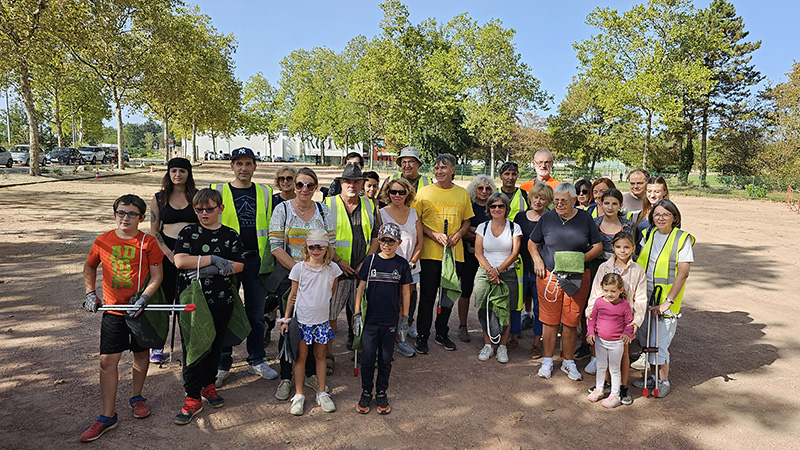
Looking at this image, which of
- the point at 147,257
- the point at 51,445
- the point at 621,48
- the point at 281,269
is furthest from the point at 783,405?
the point at 621,48

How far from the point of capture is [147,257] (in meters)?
3.46

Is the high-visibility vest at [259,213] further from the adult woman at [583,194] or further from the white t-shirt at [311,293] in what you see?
the adult woman at [583,194]

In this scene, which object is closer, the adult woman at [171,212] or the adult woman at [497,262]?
the adult woman at [171,212]

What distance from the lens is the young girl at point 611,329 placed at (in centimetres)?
397

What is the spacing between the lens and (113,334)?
11.0 feet

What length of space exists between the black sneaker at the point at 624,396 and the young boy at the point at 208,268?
3.41 metres

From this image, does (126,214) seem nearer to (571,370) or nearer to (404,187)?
(404,187)

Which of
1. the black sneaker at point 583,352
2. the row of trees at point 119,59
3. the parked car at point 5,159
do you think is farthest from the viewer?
the parked car at point 5,159

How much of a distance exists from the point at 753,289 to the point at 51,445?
9878 millimetres

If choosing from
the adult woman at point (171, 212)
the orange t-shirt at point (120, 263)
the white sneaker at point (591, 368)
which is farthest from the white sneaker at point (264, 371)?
the white sneaker at point (591, 368)

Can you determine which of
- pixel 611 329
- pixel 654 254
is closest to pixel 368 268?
pixel 611 329

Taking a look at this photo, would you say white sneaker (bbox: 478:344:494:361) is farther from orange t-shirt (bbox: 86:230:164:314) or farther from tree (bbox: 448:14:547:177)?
tree (bbox: 448:14:547:177)

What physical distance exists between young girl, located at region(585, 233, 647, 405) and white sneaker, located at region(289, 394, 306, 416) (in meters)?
2.58

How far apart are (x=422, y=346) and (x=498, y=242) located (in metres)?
1.41
